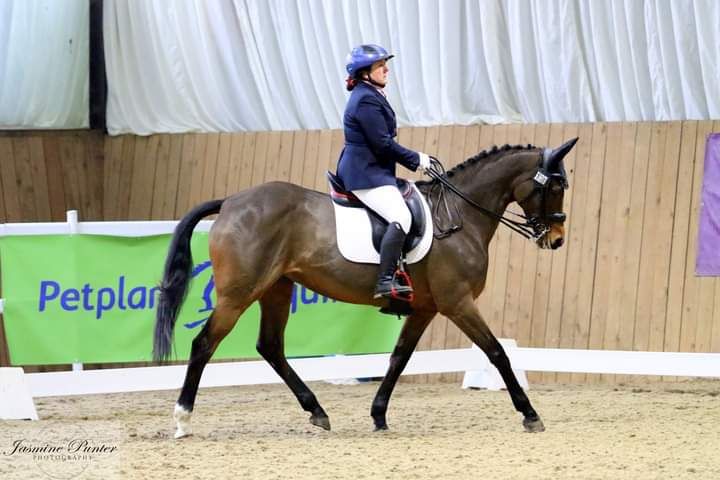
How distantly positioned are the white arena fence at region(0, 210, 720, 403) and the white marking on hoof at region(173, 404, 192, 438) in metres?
1.27

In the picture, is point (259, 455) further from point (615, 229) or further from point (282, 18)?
point (282, 18)

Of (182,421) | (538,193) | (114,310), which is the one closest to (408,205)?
(538,193)

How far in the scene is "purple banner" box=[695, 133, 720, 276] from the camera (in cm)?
847

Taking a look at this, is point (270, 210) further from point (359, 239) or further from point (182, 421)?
point (182, 421)

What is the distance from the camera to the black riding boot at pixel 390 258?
652cm

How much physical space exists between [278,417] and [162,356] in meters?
1.25

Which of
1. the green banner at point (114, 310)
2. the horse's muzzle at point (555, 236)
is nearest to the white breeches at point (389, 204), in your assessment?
the horse's muzzle at point (555, 236)

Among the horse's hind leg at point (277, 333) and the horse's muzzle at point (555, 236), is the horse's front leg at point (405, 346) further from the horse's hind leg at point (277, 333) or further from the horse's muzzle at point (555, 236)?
the horse's muzzle at point (555, 236)

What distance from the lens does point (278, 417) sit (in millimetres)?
7617

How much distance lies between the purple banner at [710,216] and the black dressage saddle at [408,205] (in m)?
2.69

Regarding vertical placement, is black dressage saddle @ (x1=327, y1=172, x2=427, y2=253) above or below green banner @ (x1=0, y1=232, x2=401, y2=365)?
above

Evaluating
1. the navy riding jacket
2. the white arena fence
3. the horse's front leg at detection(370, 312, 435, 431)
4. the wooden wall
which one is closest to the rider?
the navy riding jacket

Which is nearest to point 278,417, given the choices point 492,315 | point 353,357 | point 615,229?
point 353,357

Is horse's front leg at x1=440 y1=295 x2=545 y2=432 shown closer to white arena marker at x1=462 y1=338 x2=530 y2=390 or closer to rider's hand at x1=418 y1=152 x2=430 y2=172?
rider's hand at x1=418 y1=152 x2=430 y2=172
